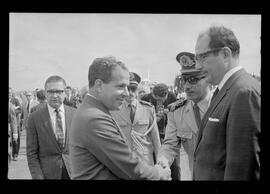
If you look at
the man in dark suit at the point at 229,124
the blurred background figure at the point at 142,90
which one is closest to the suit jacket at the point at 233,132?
the man in dark suit at the point at 229,124

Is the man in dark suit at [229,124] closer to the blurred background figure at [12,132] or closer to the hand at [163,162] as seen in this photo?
the hand at [163,162]

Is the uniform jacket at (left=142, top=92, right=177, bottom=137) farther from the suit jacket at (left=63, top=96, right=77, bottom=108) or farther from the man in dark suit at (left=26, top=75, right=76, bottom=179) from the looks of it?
the man in dark suit at (left=26, top=75, right=76, bottom=179)

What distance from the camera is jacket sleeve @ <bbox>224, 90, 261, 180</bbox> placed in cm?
247

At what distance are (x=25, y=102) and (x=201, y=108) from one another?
1.70 meters

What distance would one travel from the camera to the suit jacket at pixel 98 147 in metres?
2.71

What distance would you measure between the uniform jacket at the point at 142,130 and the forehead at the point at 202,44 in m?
0.72

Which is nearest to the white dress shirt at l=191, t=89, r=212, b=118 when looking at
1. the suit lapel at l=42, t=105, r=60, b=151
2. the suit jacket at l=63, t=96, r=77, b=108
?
the suit jacket at l=63, t=96, r=77, b=108

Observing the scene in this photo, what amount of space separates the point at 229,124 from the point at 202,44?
943 mm

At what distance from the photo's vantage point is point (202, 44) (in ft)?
10.4

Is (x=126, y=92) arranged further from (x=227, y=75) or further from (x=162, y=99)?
(x=227, y=75)

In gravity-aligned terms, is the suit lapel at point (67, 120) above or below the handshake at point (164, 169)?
above

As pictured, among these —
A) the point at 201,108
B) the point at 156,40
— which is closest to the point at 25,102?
the point at 156,40

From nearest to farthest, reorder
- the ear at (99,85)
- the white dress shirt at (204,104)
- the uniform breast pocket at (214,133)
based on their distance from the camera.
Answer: the uniform breast pocket at (214,133) < the ear at (99,85) < the white dress shirt at (204,104)

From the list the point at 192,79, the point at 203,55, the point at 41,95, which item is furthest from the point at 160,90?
the point at 41,95
